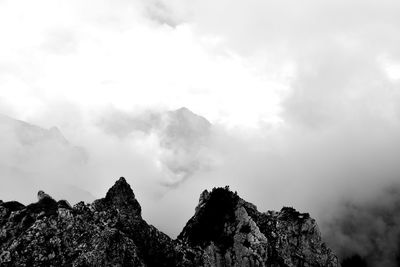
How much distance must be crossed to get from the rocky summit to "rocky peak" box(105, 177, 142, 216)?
0.17 m

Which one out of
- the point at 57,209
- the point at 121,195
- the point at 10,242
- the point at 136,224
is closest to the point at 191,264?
the point at 136,224

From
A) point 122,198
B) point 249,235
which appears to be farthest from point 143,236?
point 249,235

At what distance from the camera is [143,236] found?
76.2m

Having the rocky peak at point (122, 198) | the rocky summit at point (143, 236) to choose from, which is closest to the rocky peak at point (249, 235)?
the rocky summit at point (143, 236)

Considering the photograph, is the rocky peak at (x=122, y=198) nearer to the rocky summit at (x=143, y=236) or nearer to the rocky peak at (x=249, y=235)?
the rocky summit at (x=143, y=236)

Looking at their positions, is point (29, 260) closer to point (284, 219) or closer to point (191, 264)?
point (191, 264)

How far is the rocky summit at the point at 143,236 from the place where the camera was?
68000 millimetres

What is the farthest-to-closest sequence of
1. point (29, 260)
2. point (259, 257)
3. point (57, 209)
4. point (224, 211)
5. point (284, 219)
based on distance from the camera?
point (284, 219) < point (224, 211) < point (259, 257) < point (57, 209) < point (29, 260)

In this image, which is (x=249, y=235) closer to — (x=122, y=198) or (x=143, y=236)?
(x=143, y=236)

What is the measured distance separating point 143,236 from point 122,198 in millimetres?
8000

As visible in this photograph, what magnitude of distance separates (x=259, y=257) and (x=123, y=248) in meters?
23.0

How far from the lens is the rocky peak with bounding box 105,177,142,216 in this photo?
7950 centimetres

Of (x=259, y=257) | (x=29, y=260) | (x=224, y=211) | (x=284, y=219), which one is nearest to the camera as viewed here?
(x=29, y=260)

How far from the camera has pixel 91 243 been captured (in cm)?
6919
